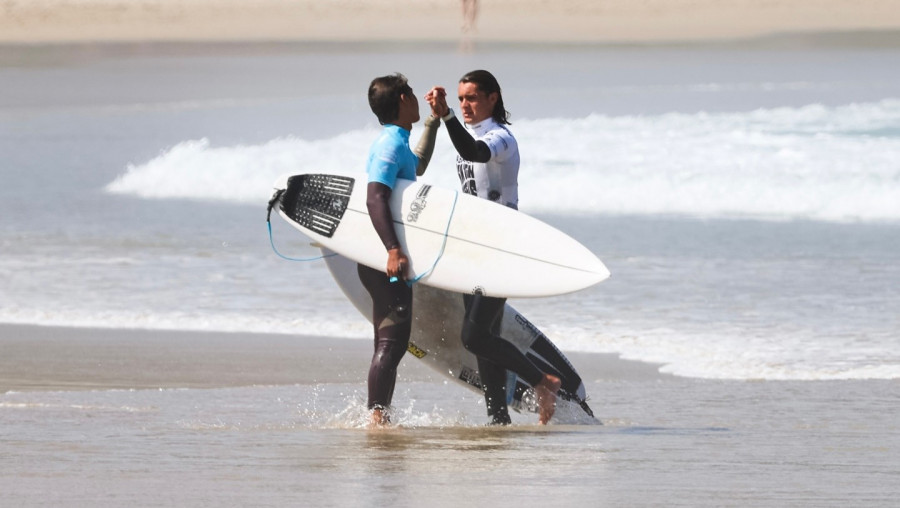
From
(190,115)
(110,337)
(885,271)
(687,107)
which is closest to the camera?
(110,337)

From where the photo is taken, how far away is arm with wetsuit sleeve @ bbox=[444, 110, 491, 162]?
4988 mm

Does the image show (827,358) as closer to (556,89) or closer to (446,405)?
(446,405)

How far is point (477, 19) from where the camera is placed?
64.2m

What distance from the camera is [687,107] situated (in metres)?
29.1

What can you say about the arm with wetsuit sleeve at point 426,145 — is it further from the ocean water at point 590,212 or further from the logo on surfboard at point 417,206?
the ocean water at point 590,212

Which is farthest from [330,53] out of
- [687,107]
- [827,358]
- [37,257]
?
[827,358]

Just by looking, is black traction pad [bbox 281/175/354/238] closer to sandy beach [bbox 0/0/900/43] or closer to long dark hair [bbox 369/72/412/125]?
long dark hair [bbox 369/72/412/125]

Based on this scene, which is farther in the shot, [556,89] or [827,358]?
[556,89]

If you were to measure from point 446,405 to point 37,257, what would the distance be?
5189 mm

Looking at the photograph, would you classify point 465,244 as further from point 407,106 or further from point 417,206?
point 407,106

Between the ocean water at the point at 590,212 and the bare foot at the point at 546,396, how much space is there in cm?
133

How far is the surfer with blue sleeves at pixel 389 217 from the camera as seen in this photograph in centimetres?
519

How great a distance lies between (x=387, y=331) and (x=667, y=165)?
497 inches

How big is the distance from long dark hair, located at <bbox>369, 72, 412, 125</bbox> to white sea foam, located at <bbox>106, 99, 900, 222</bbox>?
948cm
